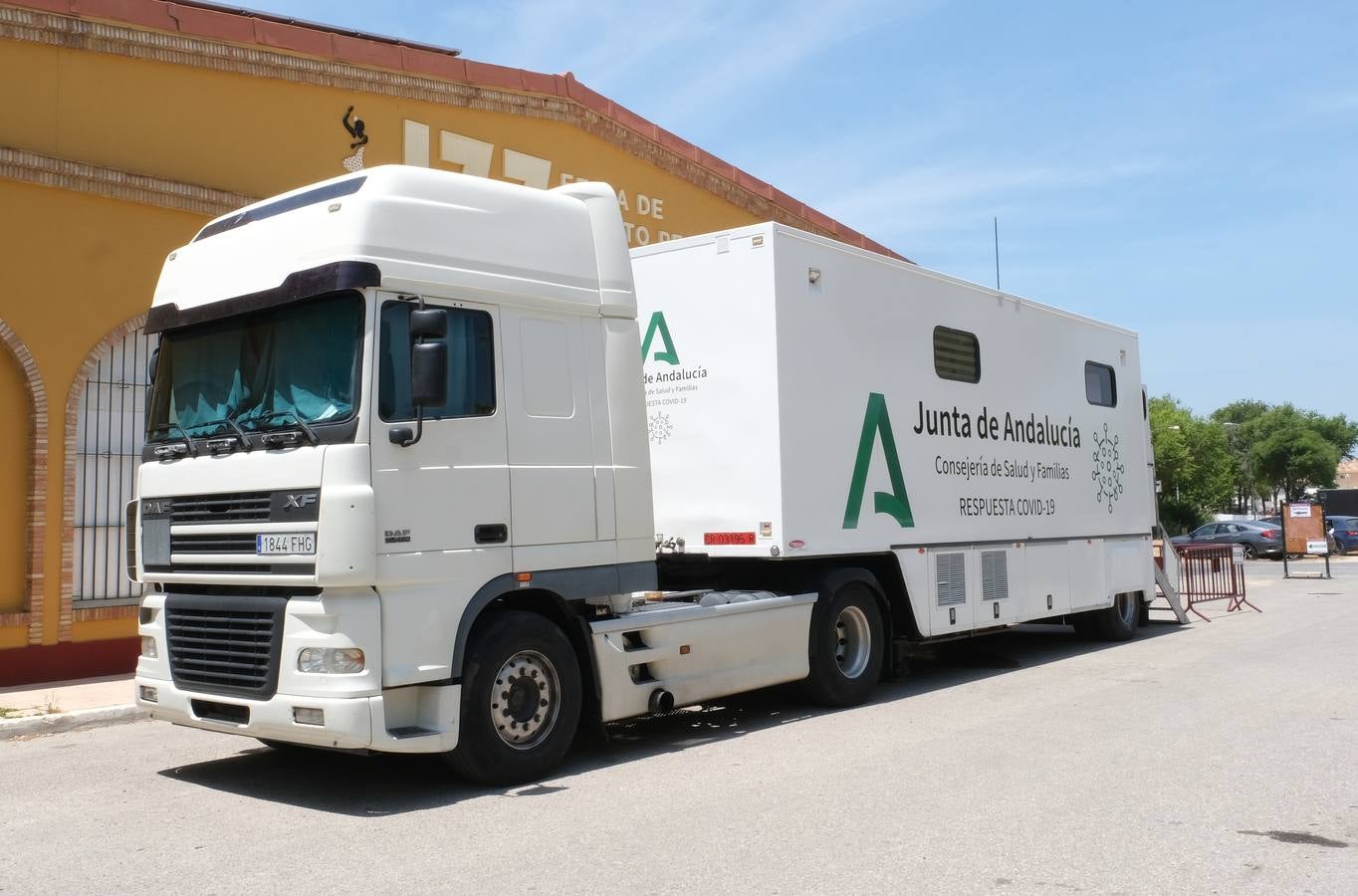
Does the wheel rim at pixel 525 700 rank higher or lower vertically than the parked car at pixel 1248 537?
lower

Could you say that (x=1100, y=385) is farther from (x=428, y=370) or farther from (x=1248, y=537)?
(x=1248, y=537)

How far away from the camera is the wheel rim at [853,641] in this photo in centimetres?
1021

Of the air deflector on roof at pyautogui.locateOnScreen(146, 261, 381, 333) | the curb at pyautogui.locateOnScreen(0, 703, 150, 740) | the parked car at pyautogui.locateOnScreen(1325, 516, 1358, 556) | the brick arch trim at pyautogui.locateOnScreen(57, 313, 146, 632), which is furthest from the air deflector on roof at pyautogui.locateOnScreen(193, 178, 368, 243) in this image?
the parked car at pyautogui.locateOnScreen(1325, 516, 1358, 556)

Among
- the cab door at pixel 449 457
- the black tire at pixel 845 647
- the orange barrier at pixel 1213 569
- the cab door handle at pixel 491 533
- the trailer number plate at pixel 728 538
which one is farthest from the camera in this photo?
the orange barrier at pixel 1213 569

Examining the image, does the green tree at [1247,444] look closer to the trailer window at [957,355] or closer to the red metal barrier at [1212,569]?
the red metal barrier at [1212,569]

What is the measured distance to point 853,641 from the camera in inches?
406

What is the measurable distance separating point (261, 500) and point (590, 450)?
2047mm

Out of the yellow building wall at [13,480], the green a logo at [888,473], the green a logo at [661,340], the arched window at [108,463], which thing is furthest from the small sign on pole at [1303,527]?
the yellow building wall at [13,480]

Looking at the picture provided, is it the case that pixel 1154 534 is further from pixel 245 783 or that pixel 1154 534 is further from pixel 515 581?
pixel 245 783

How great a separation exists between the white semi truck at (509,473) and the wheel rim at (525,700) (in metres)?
0.02

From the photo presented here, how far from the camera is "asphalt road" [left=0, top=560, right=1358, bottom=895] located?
5.32 m

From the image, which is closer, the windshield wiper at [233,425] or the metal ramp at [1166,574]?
the windshield wiper at [233,425]

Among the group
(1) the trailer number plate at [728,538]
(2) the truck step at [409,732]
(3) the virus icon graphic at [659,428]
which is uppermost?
(3) the virus icon graphic at [659,428]

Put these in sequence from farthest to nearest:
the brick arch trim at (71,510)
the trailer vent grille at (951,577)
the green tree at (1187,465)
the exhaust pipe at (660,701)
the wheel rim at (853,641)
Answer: the green tree at (1187,465) → the brick arch trim at (71,510) → the trailer vent grille at (951,577) → the wheel rim at (853,641) → the exhaust pipe at (660,701)
